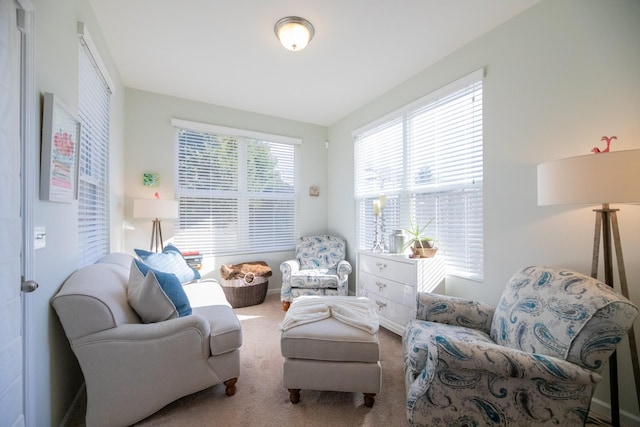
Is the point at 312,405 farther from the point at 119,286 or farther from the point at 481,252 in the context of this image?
the point at 481,252

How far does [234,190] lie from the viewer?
3748mm

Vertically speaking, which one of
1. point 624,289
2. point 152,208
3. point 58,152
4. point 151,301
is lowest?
point 151,301

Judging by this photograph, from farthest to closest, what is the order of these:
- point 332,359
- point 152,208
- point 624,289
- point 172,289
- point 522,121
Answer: point 152,208, point 522,121, point 172,289, point 332,359, point 624,289

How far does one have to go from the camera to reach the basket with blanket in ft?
10.7

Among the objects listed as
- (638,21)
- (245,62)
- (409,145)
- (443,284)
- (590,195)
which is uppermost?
(245,62)

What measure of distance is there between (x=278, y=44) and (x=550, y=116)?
2.21 meters

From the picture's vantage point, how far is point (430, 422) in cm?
118

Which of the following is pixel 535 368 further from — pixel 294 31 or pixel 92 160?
pixel 92 160

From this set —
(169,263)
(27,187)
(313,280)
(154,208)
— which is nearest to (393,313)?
(313,280)

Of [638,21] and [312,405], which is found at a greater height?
[638,21]

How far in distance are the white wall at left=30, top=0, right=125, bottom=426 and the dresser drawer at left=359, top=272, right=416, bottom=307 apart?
2393 millimetres

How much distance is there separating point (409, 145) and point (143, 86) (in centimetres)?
324

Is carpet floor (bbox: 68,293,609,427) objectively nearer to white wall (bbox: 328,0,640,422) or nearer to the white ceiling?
white wall (bbox: 328,0,640,422)

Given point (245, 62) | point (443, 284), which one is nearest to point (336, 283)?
point (443, 284)
